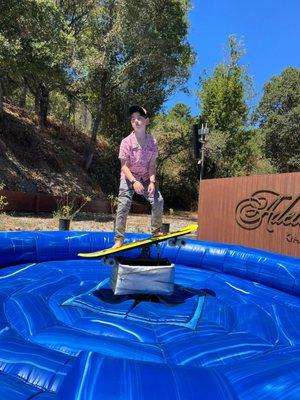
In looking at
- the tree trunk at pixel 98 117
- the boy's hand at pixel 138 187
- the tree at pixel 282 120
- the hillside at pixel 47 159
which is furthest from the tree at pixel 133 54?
the boy's hand at pixel 138 187

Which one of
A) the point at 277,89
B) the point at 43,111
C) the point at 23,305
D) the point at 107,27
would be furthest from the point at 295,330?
the point at 277,89

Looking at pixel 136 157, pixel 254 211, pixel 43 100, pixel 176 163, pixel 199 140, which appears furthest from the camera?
pixel 176 163

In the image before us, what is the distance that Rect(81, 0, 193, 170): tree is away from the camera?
19734mm

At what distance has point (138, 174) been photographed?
4555 millimetres

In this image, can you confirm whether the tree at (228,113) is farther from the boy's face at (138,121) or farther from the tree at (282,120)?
the boy's face at (138,121)

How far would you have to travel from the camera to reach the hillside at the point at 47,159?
17.8 m

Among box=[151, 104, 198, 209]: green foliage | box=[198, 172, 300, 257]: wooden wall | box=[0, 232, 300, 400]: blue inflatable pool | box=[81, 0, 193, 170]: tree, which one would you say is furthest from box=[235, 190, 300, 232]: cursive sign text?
box=[151, 104, 198, 209]: green foliage

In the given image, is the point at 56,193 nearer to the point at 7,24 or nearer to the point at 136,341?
the point at 7,24

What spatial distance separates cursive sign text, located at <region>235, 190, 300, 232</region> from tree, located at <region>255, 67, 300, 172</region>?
19.8 metres

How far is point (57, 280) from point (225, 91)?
74.6 feet

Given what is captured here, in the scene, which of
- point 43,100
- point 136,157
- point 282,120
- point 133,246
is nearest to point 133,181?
point 136,157

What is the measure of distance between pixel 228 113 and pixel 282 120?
4.66 m

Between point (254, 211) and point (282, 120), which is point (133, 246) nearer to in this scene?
point (254, 211)

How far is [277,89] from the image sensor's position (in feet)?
95.6
